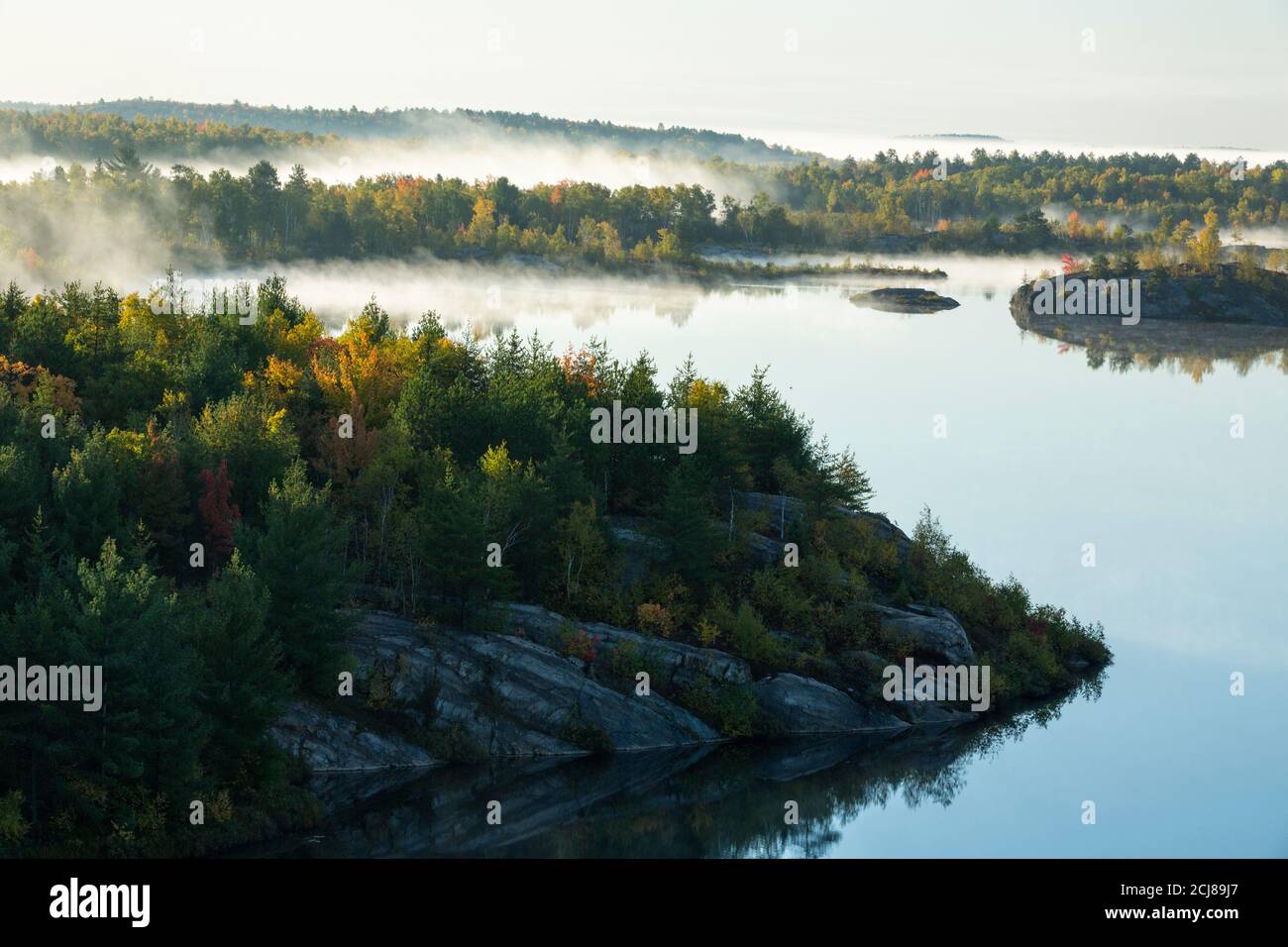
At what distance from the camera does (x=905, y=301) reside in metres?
189

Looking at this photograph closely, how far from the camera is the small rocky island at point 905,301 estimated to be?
18785 cm

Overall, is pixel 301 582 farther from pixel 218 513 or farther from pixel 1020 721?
pixel 1020 721

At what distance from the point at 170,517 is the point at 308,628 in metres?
8.65

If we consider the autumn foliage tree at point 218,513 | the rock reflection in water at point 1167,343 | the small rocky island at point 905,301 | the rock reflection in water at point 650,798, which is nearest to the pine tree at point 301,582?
the autumn foliage tree at point 218,513

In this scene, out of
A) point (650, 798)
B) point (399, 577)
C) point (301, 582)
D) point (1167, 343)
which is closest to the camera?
point (301, 582)

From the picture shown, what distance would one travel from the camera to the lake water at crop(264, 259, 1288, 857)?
48.1 m

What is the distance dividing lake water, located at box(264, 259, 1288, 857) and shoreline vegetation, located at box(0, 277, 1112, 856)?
8.28ft

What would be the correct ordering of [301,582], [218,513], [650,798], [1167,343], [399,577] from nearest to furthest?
[301,582]
[650,798]
[218,513]
[399,577]
[1167,343]

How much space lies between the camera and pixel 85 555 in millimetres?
51281

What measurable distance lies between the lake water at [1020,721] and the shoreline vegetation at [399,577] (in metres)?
2.52

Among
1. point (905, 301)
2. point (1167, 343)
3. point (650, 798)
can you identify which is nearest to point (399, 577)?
point (650, 798)

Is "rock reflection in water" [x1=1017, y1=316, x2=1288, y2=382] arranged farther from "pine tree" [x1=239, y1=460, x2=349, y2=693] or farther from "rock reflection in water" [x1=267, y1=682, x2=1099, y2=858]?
"pine tree" [x1=239, y1=460, x2=349, y2=693]

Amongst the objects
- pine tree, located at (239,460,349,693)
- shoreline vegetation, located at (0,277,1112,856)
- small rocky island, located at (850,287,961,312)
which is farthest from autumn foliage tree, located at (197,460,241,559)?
small rocky island, located at (850,287,961,312)

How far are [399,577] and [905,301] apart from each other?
464 ft
